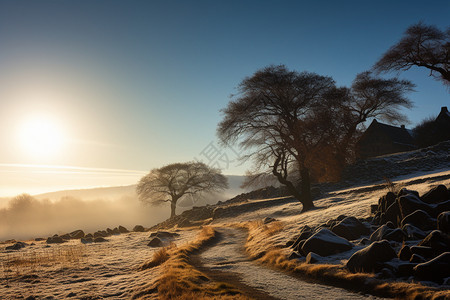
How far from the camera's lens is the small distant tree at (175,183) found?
5056 cm

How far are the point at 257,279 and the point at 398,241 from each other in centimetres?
492

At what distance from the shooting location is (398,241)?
9.38 m

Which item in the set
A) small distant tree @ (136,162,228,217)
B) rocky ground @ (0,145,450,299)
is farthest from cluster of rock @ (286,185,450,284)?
small distant tree @ (136,162,228,217)

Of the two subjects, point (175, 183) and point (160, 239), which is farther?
point (175, 183)

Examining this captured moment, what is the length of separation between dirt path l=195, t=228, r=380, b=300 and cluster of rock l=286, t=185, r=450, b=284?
4.40 feet

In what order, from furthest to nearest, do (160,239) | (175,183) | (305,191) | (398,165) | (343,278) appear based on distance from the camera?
(175,183), (398,165), (305,191), (160,239), (343,278)

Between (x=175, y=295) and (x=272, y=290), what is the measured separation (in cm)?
271

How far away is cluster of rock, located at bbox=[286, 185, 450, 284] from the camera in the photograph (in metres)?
7.39

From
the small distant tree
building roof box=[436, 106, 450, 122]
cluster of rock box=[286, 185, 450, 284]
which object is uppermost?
building roof box=[436, 106, 450, 122]

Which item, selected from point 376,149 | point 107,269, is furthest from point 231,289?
point 376,149

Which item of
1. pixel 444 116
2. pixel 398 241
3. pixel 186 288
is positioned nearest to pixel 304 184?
pixel 398 241

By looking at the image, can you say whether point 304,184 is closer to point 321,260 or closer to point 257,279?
point 321,260

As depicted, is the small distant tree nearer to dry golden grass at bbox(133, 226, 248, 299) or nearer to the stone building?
the stone building

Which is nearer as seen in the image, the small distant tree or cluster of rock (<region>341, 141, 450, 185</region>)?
cluster of rock (<region>341, 141, 450, 185</region>)
